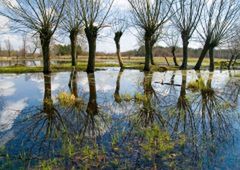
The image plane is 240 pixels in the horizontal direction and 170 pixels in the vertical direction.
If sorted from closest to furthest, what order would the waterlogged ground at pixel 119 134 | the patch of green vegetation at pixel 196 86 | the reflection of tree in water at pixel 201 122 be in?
1. the waterlogged ground at pixel 119 134
2. the reflection of tree in water at pixel 201 122
3. the patch of green vegetation at pixel 196 86

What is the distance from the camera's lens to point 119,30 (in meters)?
44.0

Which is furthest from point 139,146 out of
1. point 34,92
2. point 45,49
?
point 45,49

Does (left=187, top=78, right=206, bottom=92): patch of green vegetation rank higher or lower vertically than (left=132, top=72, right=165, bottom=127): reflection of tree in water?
higher

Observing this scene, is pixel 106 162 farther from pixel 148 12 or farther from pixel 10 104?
pixel 148 12

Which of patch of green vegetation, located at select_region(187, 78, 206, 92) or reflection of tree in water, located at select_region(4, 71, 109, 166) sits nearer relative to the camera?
reflection of tree in water, located at select_region(4, 71, 109, 166)

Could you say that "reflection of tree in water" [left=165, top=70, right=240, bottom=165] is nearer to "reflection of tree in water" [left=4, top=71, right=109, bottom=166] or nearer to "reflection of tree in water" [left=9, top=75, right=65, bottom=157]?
"reflection of tree in water" [left=4, top=71, right=109, bottom=166]

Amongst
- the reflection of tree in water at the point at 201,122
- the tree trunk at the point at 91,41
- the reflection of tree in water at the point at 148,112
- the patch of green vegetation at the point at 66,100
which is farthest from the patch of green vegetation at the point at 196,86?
the tree trunk at the point at 91,41

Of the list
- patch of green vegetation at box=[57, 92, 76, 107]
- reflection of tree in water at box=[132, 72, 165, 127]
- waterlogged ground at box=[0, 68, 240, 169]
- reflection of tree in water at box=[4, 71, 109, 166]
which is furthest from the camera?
patch of green vegetation at box=[57, 92, 76, 107]

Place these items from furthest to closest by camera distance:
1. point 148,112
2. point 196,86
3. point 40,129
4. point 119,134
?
point 196,86, point 148,112, point 40,129, point 119,134

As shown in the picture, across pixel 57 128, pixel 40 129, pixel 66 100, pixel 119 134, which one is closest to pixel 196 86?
pixel 66 100

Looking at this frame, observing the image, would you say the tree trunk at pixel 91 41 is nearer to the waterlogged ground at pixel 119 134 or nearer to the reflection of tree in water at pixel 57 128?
the waterlogged ground at pixel 119 134

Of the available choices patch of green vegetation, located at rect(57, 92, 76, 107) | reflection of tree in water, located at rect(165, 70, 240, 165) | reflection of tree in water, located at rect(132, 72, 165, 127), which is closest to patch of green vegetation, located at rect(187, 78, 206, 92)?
reflection of tree in water, located at rect(165, 70, 240, 165)

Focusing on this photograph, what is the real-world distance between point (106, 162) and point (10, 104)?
24.9 ft

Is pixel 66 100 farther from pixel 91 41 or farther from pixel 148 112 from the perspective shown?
pixel 91 41
